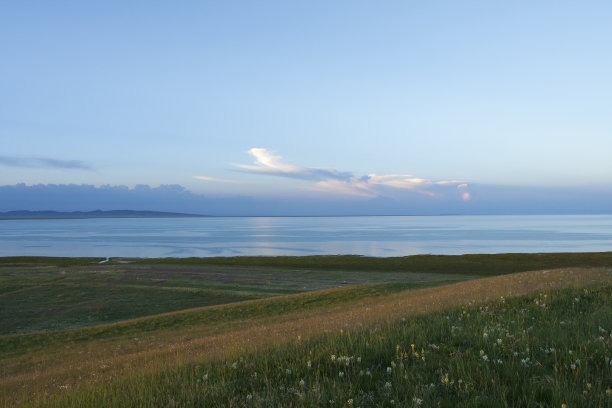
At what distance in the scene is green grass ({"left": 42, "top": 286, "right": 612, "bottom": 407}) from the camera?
4.07 meters

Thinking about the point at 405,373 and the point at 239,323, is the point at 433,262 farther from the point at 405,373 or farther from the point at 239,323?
the point at 405,373

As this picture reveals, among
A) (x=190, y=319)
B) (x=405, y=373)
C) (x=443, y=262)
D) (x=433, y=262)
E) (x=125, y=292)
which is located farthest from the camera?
(x=433, y=262)

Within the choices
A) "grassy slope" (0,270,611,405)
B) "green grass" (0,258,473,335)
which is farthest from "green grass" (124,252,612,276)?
"grassy slope" (0,270,611,405)

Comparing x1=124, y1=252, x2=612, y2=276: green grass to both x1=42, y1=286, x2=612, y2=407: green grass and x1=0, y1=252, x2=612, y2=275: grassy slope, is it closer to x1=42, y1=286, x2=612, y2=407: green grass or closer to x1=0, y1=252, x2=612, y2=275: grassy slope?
x1=0, y1=252, x2=612, y2=275: grassy slope

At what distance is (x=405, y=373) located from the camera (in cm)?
467

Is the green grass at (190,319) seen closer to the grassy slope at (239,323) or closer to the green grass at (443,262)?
the grassy slope at (239,323)

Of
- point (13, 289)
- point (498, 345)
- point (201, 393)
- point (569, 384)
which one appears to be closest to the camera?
point (569, 384)

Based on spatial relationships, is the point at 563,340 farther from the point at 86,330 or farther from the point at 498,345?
the point at 86,330

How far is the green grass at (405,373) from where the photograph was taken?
4074 millimetres

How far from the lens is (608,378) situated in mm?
4375

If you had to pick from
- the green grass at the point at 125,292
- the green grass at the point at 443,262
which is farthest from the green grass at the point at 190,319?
the green grass at the point at 443,262

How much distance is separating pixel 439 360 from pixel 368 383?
134 centimetres

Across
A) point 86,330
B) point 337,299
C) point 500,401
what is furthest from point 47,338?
point 500,401

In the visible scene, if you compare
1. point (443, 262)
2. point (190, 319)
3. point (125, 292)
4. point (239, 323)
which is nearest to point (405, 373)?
point (239, 323)
